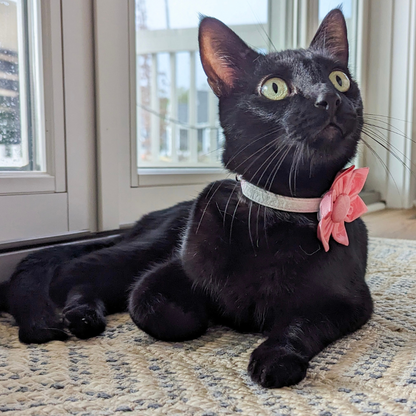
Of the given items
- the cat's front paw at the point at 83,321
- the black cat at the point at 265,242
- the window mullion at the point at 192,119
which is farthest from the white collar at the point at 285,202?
the window mullion at the point at 192,119

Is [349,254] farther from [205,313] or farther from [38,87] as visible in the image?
[38,87]

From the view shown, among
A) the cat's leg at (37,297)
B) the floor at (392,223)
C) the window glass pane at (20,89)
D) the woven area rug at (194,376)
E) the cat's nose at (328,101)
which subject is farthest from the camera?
the floor at (392,223)

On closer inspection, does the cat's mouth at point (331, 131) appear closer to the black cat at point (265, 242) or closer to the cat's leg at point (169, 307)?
the black cat at point (265, 242)

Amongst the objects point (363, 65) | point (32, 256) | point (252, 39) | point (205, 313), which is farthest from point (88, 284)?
point (363, 65)

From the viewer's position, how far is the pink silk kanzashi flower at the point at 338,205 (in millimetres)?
667

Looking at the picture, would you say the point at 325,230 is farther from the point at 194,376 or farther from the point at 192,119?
the point at 192,119

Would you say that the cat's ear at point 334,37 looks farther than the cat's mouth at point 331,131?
Yes

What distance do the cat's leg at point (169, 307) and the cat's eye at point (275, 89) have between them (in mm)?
332

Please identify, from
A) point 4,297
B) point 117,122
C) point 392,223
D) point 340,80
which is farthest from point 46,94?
point 392,223

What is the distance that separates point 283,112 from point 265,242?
0.65ft

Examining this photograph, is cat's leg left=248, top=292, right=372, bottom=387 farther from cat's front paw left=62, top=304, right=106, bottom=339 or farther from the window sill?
the window sill

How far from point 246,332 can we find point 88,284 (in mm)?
327

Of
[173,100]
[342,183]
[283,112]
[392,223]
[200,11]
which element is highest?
[200,11]

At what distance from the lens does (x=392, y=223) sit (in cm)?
217
